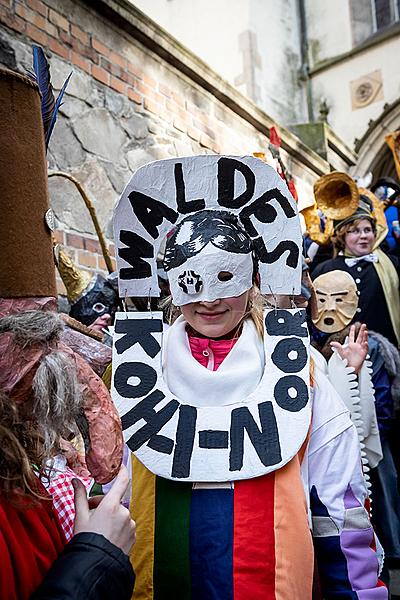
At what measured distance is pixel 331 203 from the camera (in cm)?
493

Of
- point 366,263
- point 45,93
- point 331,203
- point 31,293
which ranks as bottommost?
point 31,293

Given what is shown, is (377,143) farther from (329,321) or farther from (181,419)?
(181,419)

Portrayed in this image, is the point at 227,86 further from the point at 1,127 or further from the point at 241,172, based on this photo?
the point at 1,127

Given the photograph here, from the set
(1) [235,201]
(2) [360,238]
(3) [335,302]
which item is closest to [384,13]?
(2) [360,238]

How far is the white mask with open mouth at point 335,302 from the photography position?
135 inches

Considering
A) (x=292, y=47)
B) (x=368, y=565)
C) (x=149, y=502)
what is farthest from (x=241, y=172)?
(x=292, y=47)

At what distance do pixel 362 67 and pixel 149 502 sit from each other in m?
12.9

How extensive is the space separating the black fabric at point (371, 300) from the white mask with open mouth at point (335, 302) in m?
0.93

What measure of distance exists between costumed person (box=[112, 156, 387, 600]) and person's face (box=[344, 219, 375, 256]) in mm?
2678

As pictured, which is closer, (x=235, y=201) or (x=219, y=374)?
(x=219, y=374)

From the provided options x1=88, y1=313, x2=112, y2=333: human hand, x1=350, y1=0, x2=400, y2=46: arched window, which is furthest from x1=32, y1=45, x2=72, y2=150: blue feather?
x1=350, y1=0, x2=400, y2=46: arched window

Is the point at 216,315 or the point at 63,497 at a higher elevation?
the point at 216,315

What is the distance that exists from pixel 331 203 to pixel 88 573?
417 centimetres

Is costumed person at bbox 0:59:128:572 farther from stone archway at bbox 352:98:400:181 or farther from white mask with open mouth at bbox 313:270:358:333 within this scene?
stone archway at bbox 352:98:400:181
